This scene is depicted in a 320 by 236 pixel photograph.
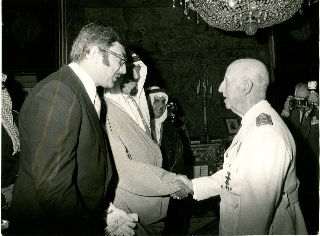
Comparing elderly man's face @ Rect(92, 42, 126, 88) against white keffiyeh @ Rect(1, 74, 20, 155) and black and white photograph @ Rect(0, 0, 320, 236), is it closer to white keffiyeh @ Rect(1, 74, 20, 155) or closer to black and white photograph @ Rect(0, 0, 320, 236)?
black and white photograph @ Rect(0, 0, 320, 236)

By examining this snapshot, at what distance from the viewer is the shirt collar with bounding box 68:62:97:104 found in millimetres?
1897

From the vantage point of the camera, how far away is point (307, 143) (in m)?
4.84

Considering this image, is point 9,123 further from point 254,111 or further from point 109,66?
point 254,111

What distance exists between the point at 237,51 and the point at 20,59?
442 cm

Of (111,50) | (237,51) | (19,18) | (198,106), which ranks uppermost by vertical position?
(19,18)

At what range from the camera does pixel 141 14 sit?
20.9ft

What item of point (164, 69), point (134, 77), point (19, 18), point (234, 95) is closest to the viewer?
point (234, 95)

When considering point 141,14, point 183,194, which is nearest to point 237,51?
point 141,14

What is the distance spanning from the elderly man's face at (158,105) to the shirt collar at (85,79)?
285cm

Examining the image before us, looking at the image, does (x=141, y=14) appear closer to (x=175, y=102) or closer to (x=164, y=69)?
(x=164, y=69)

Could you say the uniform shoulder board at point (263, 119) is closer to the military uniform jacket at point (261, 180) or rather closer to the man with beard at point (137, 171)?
the military uniform jacket at point (261, 180)

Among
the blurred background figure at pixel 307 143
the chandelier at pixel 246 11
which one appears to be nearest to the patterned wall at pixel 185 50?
the blurred background figure at pixel 307 143

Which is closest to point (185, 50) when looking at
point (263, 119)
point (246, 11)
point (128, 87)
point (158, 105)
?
point (158, 105)

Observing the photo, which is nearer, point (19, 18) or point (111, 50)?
point (111, 50)
